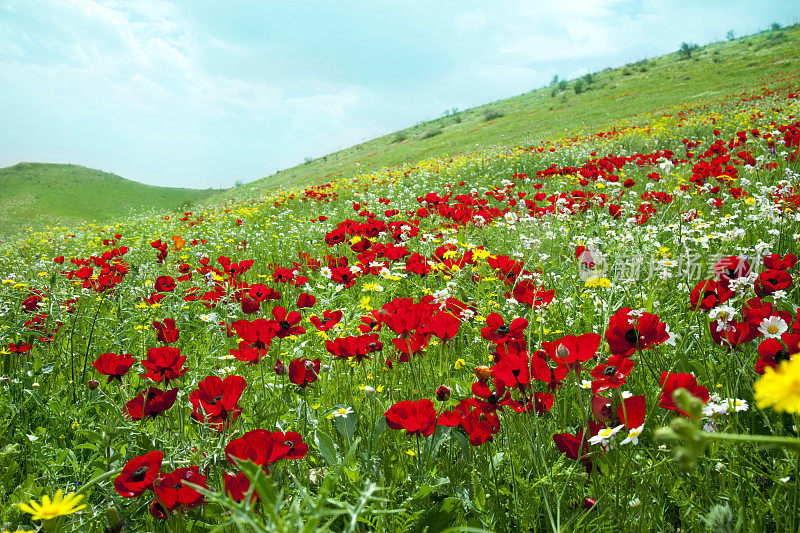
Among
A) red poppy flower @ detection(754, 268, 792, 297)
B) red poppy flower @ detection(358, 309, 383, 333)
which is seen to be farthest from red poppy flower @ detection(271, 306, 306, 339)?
→ red poppy flower @ detection(754, 268, 792, 297)

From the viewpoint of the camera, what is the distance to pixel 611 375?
108 cm

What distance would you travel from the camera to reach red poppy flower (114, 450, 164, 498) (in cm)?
93

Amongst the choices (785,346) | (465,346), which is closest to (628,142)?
(465,346)

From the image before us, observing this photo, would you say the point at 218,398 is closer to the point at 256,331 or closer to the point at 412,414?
the point at 256,331

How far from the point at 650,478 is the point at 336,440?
0.98m

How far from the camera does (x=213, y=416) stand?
4.04 feet

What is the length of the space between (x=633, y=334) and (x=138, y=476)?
1183mm

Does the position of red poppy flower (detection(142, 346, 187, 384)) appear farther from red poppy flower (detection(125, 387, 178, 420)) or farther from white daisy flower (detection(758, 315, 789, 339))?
white daisy flower (detection(758, 315, 789, 339))

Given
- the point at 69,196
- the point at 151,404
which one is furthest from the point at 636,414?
the point at 69,196

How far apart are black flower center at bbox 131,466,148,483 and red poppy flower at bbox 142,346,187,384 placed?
0.51 meters

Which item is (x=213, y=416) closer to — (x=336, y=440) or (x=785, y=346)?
(x=336, y=440)

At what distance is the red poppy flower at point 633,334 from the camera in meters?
1.13

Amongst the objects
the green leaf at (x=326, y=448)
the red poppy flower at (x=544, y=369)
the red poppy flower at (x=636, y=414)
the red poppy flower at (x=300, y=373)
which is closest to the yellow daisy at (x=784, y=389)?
the red poppy flower at (x=636, y=414)

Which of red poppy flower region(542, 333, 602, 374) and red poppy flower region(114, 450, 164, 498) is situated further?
red poppy flower region(542, 333, 602, 374)
